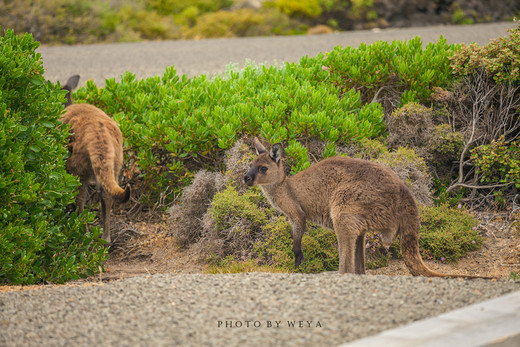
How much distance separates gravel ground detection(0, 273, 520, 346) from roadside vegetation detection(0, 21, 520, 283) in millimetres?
1437

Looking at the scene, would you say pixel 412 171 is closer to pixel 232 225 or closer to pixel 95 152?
pixel 232 225

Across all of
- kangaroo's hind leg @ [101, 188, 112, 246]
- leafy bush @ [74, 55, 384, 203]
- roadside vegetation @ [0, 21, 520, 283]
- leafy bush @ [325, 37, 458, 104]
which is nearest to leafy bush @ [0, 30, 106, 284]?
roadside vegetation @ [0, 21, 520, 283]

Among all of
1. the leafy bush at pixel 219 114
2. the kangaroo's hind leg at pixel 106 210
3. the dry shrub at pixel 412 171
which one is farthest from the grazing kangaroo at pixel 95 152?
the dry shrub at pixel 412 171

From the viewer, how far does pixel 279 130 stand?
26.7 feet

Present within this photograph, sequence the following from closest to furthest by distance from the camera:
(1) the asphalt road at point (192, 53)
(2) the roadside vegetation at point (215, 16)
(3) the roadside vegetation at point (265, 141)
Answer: (3) the roadside vegetation at point (265, 141) < (1) the asphalt road at point (192, 53) < (2) the roadside vegetation at point (215, 16)

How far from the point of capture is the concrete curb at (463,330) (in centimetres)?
397

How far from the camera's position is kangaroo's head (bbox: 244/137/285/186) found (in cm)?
699

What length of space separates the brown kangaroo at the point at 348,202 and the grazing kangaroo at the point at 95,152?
1870 millimetres

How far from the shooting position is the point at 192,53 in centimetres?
1856

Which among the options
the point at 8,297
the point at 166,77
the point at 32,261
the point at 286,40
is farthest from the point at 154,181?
the point at 286,40

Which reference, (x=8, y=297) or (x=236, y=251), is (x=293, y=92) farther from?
(x=8, y=297)

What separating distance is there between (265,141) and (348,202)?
2.30 metres

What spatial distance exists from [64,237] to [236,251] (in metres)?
2.13

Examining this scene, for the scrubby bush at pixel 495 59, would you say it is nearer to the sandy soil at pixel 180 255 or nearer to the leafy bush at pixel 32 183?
the sandy soil at pixel 180 255
